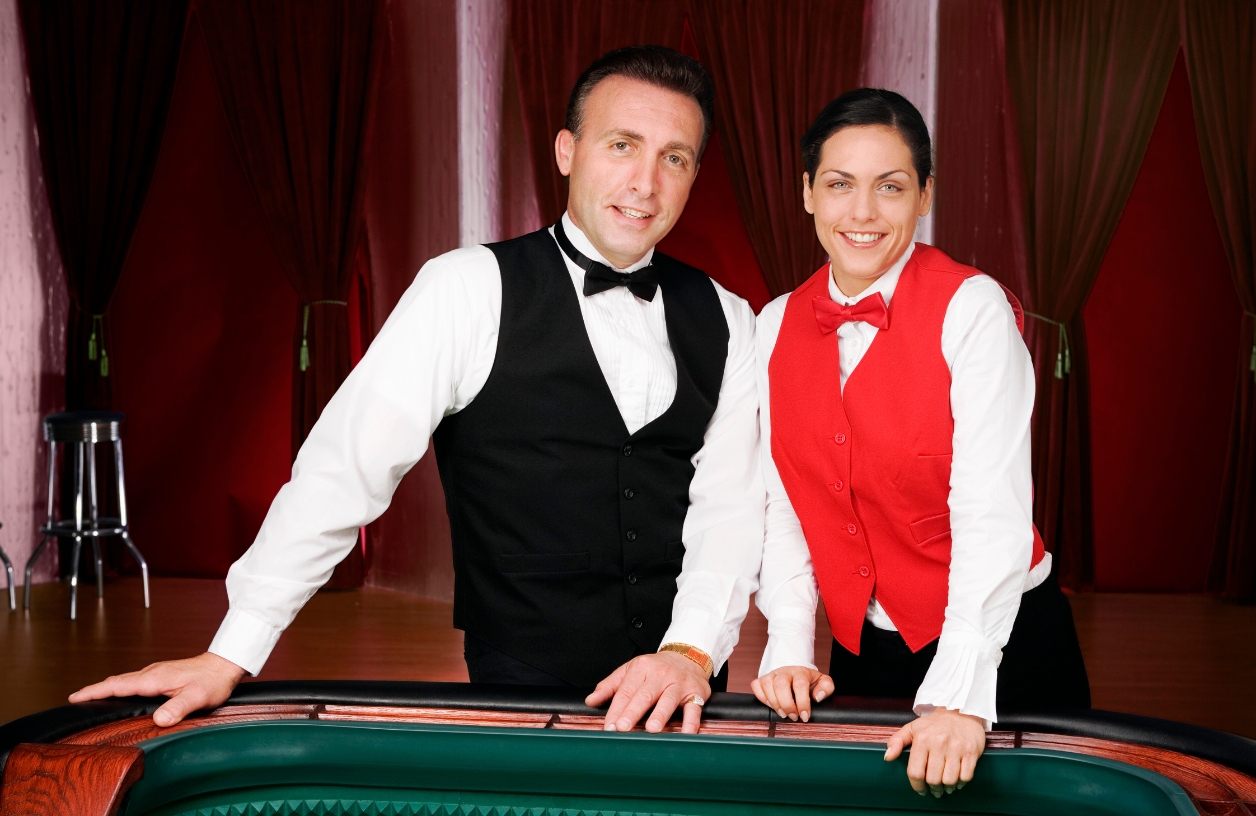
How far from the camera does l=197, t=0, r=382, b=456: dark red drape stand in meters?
5.20

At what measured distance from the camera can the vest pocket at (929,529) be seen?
148cm

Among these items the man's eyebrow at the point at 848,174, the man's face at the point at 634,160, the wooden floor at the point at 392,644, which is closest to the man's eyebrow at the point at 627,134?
the man's face at the point at 634,160

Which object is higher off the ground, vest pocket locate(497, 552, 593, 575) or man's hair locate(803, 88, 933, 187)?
man's hair locate(803, 88, 933, 187)

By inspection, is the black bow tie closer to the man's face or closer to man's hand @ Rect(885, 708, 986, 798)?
the man's face

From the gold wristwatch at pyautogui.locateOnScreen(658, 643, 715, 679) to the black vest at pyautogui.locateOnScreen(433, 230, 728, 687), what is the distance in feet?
0.53

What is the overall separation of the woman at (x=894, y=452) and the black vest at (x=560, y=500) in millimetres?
197

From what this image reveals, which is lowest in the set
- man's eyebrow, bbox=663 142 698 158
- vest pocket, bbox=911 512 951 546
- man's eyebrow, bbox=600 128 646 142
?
vest pocket, bbox=911 512 951 546

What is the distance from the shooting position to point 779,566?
1.57 meters

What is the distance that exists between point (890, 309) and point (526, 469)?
0.60 m

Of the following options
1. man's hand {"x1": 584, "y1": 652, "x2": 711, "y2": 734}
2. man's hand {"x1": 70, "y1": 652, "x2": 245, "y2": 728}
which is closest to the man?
man's hand {"x1": 584, "y1": 652, "x2": 711, "y2": 734}

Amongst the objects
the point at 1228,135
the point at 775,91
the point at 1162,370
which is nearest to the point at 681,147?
the point at 775,91

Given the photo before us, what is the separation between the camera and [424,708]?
120cm

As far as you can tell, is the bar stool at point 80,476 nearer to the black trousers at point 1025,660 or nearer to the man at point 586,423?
the man at point 586,423

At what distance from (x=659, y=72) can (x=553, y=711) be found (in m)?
0.98
